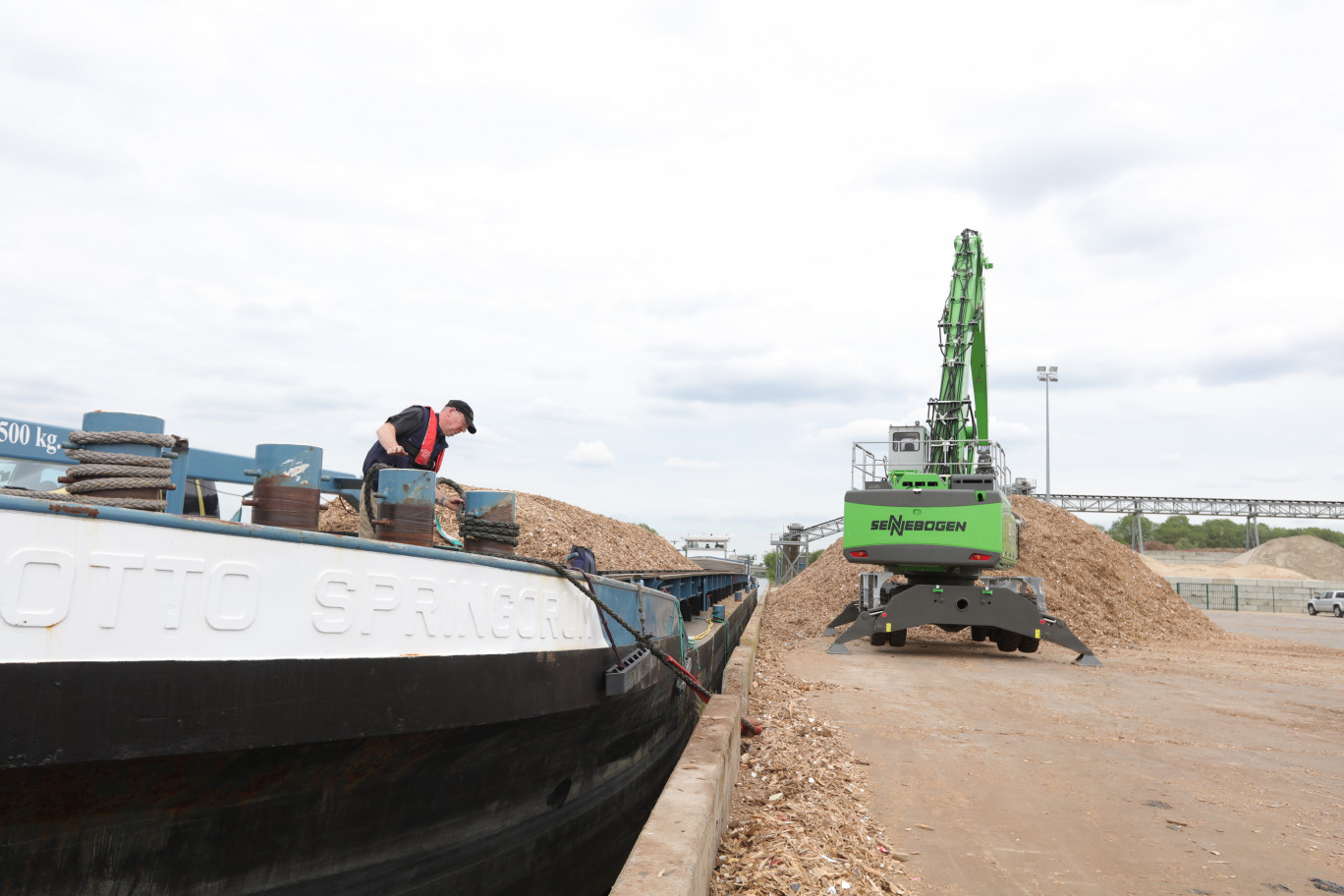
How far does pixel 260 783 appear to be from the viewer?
8.63 feet

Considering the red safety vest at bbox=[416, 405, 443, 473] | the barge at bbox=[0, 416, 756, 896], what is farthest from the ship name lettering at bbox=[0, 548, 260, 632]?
the red safety vest at bbox=[416, 405, 443, 473]

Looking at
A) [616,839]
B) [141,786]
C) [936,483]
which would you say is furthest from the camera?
[936,483]

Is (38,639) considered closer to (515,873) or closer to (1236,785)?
(515,873)

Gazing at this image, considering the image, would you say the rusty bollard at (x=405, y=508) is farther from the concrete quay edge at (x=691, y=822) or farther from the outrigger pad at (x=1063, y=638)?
the outrigger pad at (x=1063, y=638)

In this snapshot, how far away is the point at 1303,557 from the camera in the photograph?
221ft

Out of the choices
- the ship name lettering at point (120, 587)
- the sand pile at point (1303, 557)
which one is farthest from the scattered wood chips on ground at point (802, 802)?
the sand pile at point (1303, 557)

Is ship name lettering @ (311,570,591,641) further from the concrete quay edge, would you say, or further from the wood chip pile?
the wood chip pile

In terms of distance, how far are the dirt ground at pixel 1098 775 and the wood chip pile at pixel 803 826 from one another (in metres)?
0.16

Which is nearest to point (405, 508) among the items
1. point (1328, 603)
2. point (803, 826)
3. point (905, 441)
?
point (803, 826)

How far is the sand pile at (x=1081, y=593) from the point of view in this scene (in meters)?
17.0

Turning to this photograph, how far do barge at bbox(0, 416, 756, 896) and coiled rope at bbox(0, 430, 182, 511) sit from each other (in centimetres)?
10

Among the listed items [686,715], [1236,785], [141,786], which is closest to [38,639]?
[141,786]

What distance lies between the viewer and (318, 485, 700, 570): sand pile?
44.0 ft

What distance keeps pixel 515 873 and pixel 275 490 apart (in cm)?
205
